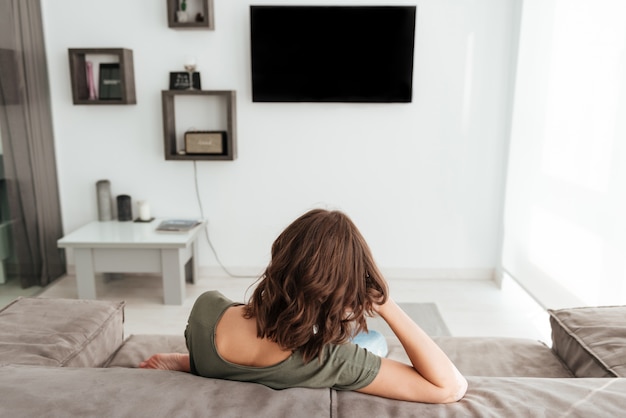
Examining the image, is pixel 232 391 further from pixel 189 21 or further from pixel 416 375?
pixel 189 21

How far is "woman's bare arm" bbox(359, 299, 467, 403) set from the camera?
1.20 m

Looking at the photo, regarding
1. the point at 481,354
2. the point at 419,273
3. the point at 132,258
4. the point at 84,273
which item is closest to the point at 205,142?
the point at 132,258

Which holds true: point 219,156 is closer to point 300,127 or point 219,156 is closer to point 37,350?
point 300,127

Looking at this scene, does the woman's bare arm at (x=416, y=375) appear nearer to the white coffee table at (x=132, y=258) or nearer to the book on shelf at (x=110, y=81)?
the white coffee table at (x=132, y=258)

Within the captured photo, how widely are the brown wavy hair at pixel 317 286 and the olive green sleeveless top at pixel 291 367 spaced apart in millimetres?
27

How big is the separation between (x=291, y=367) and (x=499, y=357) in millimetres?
871

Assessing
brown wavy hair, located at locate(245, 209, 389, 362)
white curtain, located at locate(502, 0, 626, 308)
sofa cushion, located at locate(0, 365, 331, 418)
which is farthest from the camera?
white curtain, located at locate(502, 0, 626, 308)

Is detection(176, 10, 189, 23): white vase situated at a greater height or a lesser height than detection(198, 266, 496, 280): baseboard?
greater

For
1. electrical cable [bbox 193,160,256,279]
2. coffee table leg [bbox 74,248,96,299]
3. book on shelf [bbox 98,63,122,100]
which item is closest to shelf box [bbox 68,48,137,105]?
book on shelf [bbox 98,63,122,100]

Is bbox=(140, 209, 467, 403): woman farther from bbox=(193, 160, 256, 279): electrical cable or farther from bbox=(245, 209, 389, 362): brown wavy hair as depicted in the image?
bbox=(193, 160, 256, 279): electrical cable

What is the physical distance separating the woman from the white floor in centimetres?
199

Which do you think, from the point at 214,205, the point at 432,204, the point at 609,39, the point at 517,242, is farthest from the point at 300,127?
the point at 609,39

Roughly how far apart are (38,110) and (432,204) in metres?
2.84

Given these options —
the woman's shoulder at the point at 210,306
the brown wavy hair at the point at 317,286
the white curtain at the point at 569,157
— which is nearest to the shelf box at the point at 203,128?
the white curtain at the point at 569,157
